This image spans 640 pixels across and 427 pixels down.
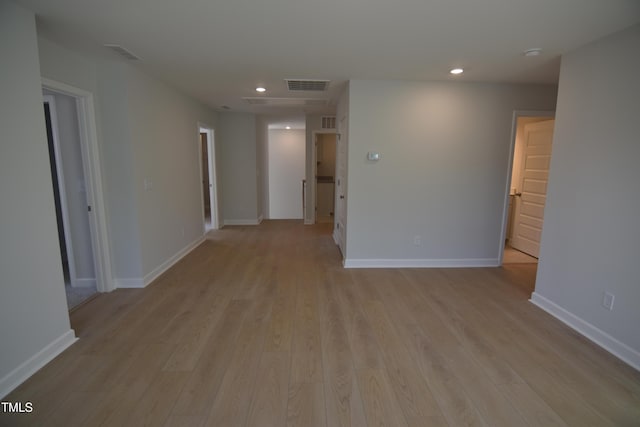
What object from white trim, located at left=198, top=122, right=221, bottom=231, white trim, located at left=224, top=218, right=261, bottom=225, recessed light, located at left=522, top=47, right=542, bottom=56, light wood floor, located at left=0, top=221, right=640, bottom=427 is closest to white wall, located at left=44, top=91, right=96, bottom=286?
light wood floor, located at left=0, top=221, right=640, bottom=427

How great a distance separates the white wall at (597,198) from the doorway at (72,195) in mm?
4601

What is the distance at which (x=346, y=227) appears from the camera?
4.11 meters

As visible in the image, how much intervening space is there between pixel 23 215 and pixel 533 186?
5.83 meters

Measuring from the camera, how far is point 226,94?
4.62 m

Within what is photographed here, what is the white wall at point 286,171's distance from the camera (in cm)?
917

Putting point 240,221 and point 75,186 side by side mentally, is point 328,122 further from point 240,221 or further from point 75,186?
point 75,186

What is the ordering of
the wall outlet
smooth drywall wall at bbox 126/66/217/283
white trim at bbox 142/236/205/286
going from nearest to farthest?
the wall outlet
smooth drywall wall at bbox 126/66/217/283
white trim at bbox 142/236/205/286

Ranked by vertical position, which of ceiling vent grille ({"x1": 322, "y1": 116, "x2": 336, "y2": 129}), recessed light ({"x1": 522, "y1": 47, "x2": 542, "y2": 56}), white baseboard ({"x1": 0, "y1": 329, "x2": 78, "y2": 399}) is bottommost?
white baseboard ({"x1": 0, "y1": 329, "x2": 78, "y2": 399})

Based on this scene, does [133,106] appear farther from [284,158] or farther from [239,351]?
[284,158]

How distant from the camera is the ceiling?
6.64 ft

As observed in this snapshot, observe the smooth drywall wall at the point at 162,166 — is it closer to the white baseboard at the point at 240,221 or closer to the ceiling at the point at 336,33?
the ceiling at the point at 336,33

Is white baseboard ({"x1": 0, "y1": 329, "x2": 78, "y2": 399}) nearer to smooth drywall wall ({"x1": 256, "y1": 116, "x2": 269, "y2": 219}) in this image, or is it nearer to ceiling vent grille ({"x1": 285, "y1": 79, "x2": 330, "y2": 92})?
ceiling vent grille ({"x1": 285, "y1": 79, "x2": 330, "y2": 92})

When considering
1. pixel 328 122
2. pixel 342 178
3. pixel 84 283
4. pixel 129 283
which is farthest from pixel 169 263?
pixel 328 122

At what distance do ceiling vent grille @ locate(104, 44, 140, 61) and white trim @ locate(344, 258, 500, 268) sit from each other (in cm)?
324
